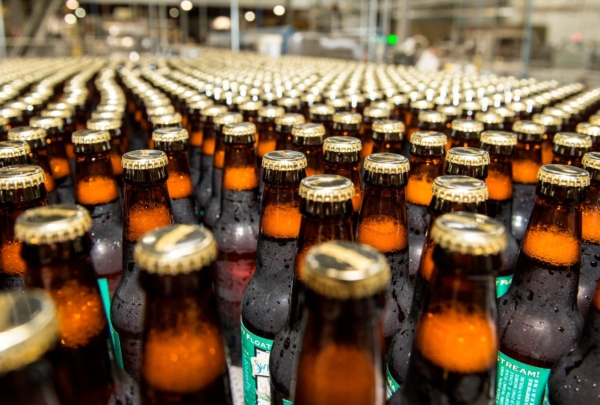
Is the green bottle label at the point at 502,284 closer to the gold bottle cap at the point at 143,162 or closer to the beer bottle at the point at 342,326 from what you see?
the beer bottle at the point at 342,326

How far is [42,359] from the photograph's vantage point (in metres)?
0.48

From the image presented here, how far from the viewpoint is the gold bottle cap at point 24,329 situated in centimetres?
46

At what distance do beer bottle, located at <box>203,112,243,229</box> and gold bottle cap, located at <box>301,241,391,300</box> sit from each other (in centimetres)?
107

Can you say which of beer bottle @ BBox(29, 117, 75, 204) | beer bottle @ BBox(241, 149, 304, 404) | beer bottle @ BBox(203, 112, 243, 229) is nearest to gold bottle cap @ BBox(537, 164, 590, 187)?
beer bottle @ BBox(241, 149, 304, 404)

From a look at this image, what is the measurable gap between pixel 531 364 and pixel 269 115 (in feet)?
3.76

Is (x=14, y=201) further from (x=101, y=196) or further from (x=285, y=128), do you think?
(x=285, y=128)

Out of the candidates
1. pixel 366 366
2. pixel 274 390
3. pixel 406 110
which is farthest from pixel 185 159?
pixel 406 110

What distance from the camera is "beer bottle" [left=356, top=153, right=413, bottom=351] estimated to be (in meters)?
1.04

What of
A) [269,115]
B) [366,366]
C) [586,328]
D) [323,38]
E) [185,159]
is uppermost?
[323,38]

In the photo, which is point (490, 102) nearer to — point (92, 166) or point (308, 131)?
point (308, 131)

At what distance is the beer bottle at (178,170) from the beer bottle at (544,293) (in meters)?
0.93

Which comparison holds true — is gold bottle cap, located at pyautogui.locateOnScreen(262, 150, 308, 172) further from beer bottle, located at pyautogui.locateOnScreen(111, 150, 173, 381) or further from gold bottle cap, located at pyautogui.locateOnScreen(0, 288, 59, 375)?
gold bottle cap, located at pyautogui.locateOnScreen(0, 288, 59, 375)

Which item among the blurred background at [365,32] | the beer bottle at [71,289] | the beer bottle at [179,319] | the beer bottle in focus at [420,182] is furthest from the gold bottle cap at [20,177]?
the blurred background at [365,32]

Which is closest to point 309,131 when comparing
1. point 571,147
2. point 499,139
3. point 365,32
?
point 499,139
